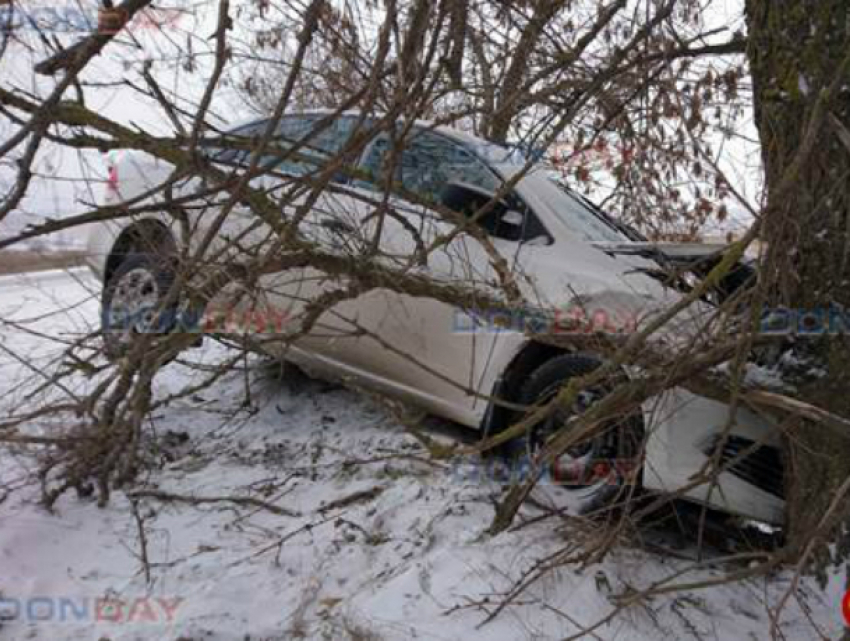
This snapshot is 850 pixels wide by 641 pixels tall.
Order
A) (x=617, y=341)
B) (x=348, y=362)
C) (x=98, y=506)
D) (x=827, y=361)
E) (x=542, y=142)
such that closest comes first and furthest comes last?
(x=827, y=361)
(x=617, y=341)
(x=542, y=142)
(x=98, y=506)
(x=348, y=362)

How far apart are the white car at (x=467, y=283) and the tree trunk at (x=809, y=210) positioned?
0.95 ft

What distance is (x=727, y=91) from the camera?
377cm

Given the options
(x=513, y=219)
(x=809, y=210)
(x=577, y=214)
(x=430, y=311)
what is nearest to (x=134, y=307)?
(x=430, y=311)

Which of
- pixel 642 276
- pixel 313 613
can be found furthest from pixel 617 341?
pixel 313 613

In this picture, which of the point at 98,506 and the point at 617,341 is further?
the point at 98,506

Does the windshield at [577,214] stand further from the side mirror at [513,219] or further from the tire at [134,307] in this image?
the tire at [134,307]

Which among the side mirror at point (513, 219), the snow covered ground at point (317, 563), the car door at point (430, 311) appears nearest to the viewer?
the snow covered ground at point (317, 563)

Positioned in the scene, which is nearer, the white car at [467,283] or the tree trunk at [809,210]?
the tree trunk at [809,210]

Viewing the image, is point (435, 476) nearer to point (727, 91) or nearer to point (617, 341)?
point (617, 341)

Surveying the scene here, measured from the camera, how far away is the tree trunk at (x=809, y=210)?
2326 mm

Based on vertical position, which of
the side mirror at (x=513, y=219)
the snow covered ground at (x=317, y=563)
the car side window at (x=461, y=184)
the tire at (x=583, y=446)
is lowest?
the snow covered ground at (x=317, y=563)

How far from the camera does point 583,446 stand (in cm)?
346

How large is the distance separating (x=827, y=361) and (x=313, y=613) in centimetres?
200

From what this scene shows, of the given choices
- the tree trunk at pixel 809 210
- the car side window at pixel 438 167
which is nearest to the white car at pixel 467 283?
the car side window at pixel 438 167
